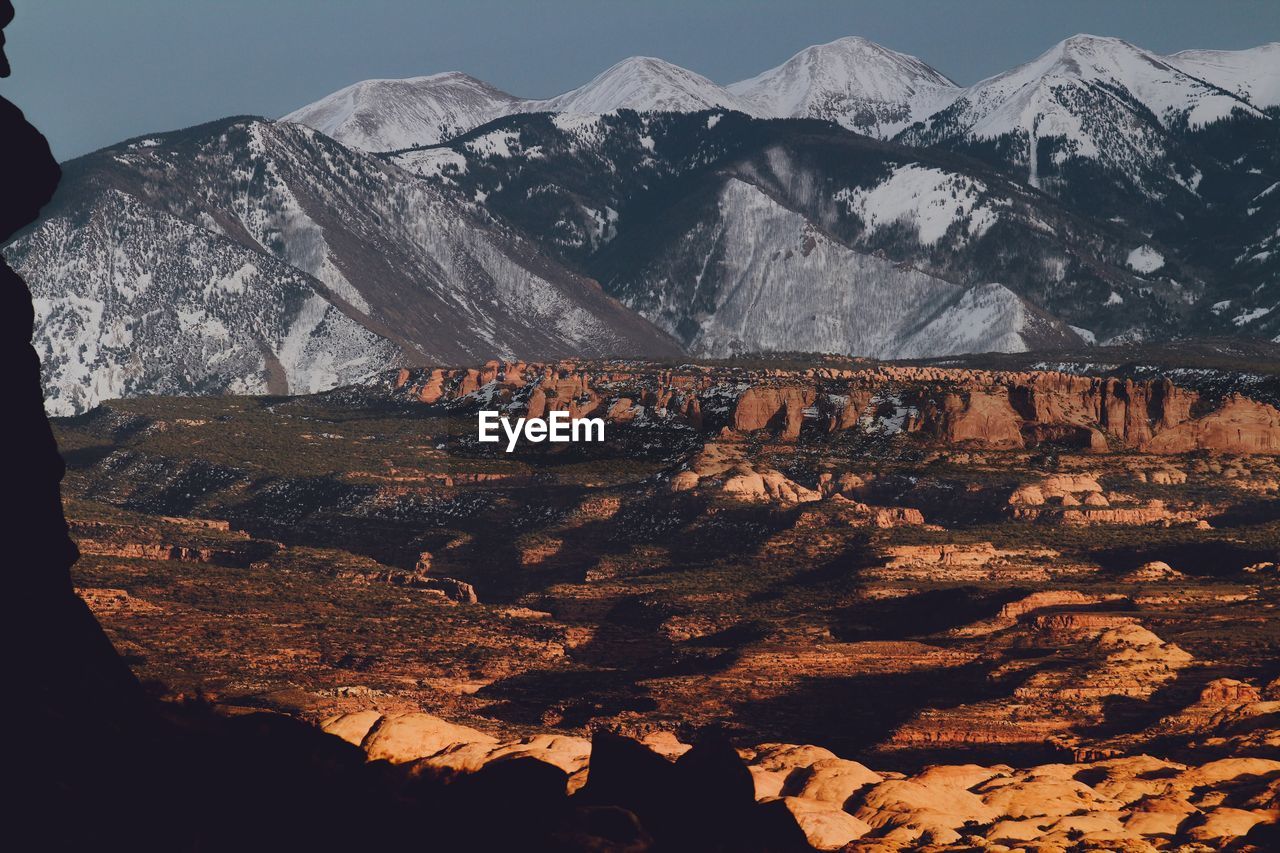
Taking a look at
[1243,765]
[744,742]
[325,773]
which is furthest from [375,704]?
[325,773]

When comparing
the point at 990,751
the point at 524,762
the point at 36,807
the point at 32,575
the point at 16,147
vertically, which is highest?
the point at 16,147

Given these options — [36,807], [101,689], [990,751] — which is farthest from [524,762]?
[990,751]

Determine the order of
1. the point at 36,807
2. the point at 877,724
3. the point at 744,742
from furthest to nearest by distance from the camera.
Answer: the point at 877,724 < the point at 744,742 < the point at 36,807

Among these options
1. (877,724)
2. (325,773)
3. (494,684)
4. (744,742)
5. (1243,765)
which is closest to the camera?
(325,773)

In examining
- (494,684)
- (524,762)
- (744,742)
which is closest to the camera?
(524,762)

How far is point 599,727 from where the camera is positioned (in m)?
164

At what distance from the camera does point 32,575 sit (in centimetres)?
7731

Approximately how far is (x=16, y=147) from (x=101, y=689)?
18614mm

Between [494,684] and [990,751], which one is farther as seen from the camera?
[494,684]

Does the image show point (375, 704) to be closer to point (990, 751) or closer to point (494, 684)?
point (494, 684)

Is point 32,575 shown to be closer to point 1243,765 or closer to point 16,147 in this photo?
point 16,147

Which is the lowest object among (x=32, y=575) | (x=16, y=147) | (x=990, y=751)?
(x=990, y=751)

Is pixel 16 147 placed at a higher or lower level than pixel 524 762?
higher

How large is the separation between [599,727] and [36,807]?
9761 centimetres
